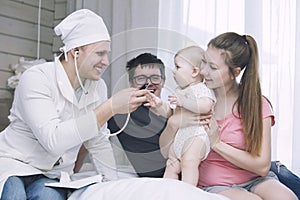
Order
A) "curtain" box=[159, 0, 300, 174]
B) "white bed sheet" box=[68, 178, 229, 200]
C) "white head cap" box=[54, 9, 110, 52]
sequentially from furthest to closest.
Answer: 1. "curtain" box=[159, 0, 300, 174]
2. "white head cap" box=[54, 9, 110, 52]
3. "white bed sheet" box=[68, 178, 229, 200]

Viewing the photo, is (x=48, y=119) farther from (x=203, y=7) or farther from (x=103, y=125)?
(x=203, y=7)

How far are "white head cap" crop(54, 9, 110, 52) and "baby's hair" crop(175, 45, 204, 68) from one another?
0.23 metres

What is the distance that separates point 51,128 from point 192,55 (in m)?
0.43

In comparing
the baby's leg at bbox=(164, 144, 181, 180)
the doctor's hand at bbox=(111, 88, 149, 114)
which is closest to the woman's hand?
the baby's leg at bbox=(164, 144, 181, 180)

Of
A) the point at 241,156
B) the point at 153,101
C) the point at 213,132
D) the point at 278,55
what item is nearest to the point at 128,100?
the point at 153,101

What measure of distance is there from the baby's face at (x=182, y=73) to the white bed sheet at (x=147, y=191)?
0.33m

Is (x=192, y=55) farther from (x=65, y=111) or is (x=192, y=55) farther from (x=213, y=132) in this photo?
(x=65, y=111)

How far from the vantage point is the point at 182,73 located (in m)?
1.37

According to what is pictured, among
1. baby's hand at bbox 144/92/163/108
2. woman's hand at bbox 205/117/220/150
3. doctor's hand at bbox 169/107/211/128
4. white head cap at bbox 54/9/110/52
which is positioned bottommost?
woman's hand at bbox 205/117/220/150

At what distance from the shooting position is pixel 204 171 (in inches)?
61.3

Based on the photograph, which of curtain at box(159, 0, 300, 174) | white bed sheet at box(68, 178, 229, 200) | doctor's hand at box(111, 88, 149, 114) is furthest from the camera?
curtain at box(159, 0, 300, 174)

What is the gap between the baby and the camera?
137cm

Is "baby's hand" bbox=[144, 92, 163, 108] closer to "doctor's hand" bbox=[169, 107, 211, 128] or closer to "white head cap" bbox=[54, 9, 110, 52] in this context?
"doctor's hand" bbox=[169, 107, 211, 128]

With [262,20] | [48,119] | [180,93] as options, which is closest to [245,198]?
[180,93]
